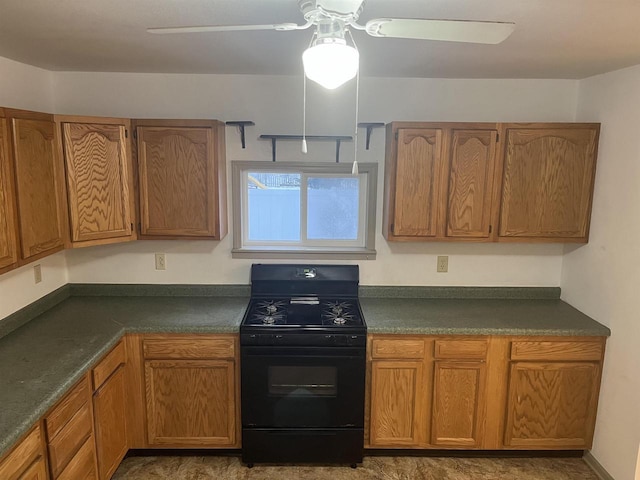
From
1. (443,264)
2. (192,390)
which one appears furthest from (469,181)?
(192,390)

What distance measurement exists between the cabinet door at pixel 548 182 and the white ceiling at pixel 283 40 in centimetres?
39

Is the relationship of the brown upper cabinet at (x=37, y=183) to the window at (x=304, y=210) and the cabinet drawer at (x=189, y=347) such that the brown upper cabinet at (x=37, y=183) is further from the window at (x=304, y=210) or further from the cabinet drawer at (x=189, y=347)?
the window at (x=304, y=210)

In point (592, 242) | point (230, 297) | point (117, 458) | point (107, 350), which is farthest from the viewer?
point (230, 297)

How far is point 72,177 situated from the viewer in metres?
2.45

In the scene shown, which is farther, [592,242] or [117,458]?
[592,242]

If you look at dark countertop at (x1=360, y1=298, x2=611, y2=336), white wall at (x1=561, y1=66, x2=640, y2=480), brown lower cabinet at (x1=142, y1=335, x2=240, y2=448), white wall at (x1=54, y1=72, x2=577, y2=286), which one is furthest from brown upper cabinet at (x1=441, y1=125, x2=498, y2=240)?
brown lower cabinet at (x1=142, y1=335, x2=240, y2=448)

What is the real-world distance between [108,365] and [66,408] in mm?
412

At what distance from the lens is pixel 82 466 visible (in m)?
2.13

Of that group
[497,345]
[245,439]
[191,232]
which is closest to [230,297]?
[191,232]

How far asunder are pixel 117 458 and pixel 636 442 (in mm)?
2768

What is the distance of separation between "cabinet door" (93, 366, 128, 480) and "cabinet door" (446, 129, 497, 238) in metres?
2.09

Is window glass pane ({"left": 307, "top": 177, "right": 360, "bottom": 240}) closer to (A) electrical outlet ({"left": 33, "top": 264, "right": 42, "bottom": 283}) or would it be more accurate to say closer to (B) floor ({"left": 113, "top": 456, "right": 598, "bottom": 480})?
(B) floor ({"left": 113, "top": 456, "right": 598, "bottom": 480})

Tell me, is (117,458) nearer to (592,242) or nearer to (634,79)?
(592,242)

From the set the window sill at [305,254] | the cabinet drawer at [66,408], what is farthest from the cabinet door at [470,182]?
the cabinet drawer at [66,408]
